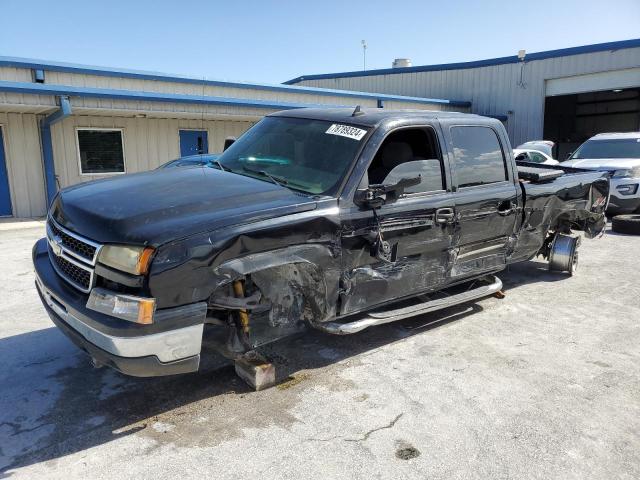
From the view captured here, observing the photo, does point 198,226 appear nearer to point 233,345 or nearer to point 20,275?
point 233,345

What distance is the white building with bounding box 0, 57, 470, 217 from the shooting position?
11.9m

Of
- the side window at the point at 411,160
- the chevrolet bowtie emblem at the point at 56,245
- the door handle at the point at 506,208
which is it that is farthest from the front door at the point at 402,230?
the chevrolet bowtie emblem at the point at 56,245

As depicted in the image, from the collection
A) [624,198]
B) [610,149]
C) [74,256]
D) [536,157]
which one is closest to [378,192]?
[74,256]

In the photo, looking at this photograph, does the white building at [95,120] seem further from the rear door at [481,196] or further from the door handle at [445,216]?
the door handle at [445,216]

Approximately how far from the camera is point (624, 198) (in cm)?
1099

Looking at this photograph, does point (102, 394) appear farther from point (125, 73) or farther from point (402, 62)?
point (402, 62)

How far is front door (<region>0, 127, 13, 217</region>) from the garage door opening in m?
27.9

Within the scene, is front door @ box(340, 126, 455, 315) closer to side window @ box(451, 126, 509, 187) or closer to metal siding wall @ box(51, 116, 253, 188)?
side window @ box(451, 126, 509, 187)

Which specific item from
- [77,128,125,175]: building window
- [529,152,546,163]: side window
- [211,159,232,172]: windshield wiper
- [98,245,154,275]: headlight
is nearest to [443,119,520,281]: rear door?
[211,159,232,172]: windshield wiper

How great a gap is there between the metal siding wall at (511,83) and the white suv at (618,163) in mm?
8754

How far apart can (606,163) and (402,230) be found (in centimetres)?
978

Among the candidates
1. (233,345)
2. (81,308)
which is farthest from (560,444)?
(81,308)

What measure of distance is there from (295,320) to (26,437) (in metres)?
1.82

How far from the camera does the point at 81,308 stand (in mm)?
2967
